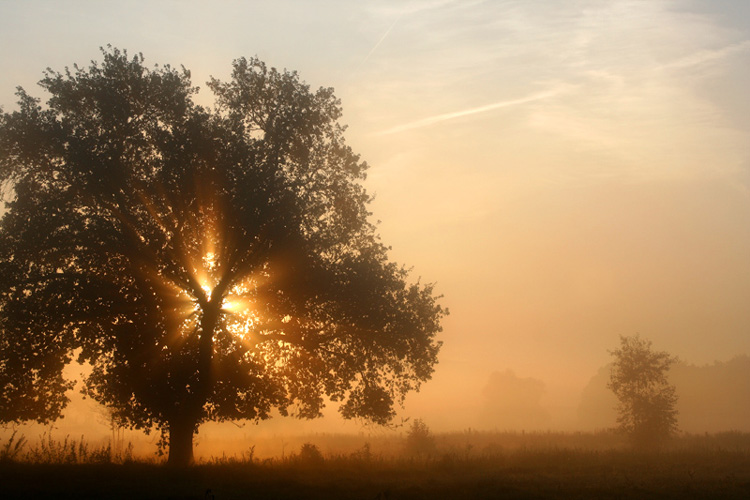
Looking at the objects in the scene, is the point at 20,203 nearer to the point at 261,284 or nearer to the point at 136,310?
the point at 136,310

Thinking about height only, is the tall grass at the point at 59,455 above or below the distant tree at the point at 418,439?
above

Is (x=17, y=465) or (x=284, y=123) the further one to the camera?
(x=284, y=123)

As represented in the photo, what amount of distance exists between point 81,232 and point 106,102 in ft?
18.9

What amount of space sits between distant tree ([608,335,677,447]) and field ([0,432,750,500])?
18758 millimetres

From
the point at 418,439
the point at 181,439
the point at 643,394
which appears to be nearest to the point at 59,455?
the point at 181,439

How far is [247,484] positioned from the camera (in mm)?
17953

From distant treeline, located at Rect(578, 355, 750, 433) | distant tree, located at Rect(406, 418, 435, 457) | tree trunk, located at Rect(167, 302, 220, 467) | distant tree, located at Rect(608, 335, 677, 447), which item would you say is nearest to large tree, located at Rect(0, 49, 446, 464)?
tree trunk, located at Rect(167, 302, 220, 467)

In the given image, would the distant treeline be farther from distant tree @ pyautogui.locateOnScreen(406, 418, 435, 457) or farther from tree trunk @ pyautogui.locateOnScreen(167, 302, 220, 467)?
tree trunk @ pyautogui.locateOnScreen(167, 302, 220, 467)

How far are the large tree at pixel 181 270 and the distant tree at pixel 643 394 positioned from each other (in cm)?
2995

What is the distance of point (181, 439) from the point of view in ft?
74.8

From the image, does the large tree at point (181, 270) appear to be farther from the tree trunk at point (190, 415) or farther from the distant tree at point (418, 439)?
the distant tree at point (418, 439)

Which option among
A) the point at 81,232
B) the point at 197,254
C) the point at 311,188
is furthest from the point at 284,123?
the point at 81,232

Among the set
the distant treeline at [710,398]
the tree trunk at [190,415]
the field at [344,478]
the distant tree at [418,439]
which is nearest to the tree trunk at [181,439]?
the tree trunk at [190,415]

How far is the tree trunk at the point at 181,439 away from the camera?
2269 centimetres
